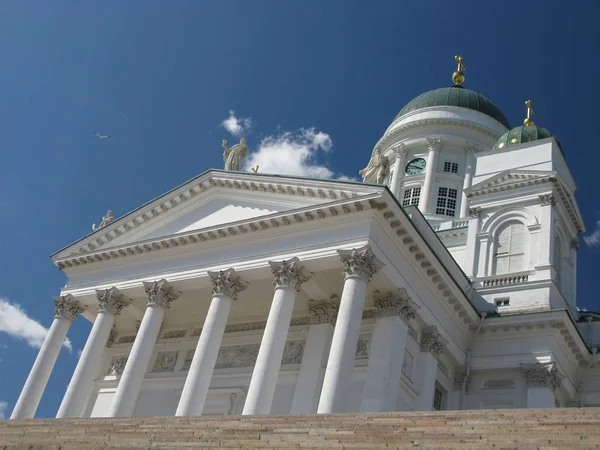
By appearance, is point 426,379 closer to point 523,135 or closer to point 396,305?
point 396,305

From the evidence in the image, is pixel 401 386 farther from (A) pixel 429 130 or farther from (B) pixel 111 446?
(A) pixel 429 130

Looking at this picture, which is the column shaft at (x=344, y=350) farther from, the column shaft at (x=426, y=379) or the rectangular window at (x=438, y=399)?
the rectangular window at (x=438, y=399)

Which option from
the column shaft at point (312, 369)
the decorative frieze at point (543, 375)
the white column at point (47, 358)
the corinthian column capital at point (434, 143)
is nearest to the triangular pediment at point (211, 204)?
the white column at point (47, 358)

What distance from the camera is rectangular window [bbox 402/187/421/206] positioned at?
41.3m

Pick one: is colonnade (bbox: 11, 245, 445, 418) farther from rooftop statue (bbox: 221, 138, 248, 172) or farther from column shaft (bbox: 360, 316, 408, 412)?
rooftop statue (bbox: 221, 138, 248, 172)

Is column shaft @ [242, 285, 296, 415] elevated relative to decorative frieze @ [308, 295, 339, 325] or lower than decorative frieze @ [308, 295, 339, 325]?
lower

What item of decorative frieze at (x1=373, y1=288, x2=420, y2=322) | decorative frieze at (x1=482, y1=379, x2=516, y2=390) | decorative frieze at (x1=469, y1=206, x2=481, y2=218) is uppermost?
decorative frieze at (x1=469, y1=206, x2=481, y2=218)

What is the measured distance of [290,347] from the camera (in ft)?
81.4

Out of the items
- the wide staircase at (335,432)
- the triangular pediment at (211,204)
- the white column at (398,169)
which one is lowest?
the wide staircase at (335,432)

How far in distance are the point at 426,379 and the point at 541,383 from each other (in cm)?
442

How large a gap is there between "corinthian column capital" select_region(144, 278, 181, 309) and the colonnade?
0.12 ft

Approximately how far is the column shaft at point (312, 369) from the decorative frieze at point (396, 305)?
239 cm

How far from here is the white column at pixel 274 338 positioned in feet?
65.3

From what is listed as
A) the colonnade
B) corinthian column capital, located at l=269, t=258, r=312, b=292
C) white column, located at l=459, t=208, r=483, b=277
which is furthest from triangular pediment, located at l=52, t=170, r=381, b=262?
white column, located at l=459, t=208, r=483, b=277
